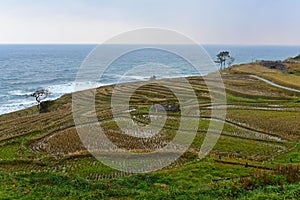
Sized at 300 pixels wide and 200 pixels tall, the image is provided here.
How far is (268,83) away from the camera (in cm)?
5803

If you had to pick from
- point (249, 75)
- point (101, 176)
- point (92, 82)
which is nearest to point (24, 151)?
point (101, 176)

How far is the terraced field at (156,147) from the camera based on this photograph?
13266mm

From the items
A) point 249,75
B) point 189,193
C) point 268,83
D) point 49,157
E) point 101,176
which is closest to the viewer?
point 189,193

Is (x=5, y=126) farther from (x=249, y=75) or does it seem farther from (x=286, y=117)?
(x=249, y=75)

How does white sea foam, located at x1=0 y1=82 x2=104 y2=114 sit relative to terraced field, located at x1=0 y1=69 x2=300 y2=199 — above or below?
below

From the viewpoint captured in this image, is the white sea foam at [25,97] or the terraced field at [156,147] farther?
the white sea foam at [25,97]

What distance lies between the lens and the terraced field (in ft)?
43.5

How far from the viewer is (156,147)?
24.2 metres

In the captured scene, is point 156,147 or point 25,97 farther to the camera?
point 25,97

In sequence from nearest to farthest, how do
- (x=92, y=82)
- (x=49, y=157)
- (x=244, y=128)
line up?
(x=49, y=157) < (x=244, y=128) < (x=92, y=82)

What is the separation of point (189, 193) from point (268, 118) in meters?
24.6

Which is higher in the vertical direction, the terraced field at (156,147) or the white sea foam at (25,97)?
the terraced field at (156,147)

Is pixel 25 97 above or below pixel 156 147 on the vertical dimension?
below

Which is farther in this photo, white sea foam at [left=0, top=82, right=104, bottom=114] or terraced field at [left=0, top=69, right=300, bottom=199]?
white sea foam at [left=0, top=82, right=104, bottom=114]
